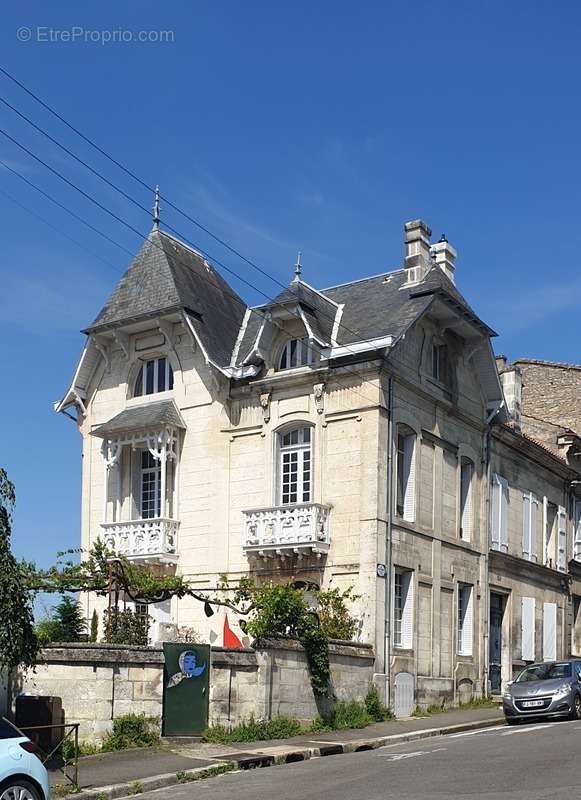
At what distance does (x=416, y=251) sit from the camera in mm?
27859

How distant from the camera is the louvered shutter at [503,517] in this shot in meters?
30.2

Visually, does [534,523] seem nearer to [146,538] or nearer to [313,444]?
[313,444]

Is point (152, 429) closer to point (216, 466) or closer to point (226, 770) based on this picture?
point (216, 466)

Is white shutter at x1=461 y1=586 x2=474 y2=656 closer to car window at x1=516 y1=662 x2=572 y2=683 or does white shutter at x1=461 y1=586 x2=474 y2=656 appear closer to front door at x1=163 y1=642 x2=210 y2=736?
car window at x1=516 y1=662 x2=572 y2=683

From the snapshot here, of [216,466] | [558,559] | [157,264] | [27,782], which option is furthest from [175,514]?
[27,782]

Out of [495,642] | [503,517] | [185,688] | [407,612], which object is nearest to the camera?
[185,688]

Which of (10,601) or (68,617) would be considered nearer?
(10,601)

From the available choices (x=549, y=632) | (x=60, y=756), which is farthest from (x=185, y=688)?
(x=549, y=632)

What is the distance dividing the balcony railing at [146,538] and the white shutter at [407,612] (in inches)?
213

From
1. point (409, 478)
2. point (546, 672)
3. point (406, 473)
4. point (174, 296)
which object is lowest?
point (546, 672)

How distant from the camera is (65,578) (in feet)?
65.6

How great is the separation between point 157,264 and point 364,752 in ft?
46.9

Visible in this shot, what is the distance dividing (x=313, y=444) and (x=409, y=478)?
238 cm

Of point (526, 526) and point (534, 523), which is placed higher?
point (534, 523)
